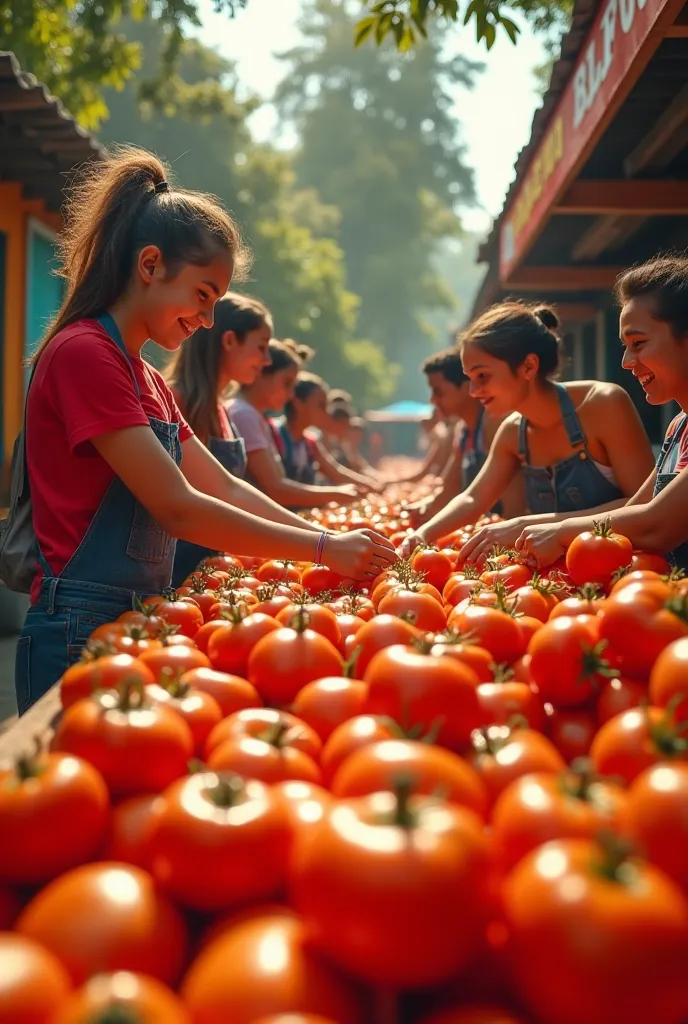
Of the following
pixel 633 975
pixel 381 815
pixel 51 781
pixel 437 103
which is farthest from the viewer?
pixel 437 103

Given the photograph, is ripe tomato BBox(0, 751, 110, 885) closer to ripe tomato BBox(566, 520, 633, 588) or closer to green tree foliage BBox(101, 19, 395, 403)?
ripe tomato BBox(566, 520, 633, 588)

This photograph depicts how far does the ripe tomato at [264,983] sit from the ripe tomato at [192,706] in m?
0.48

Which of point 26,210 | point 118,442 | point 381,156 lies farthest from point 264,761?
point 381,156

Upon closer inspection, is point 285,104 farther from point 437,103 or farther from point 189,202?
point 189,202

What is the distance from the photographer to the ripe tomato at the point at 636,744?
120 centimetres

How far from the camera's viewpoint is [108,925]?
1.00 meters

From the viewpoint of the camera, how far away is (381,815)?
97cm

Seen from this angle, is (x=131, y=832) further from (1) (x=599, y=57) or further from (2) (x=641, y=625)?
(1) (x=599, y=57)

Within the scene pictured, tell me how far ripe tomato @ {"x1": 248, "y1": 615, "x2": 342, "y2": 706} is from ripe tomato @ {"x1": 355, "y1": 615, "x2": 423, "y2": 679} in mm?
72

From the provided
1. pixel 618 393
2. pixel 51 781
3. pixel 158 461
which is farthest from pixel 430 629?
pixel 618 393

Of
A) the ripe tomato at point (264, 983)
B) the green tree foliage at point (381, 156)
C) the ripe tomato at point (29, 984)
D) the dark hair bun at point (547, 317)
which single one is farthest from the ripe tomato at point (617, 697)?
the green tree foliage at point (381, 156)

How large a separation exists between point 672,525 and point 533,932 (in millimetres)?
1843

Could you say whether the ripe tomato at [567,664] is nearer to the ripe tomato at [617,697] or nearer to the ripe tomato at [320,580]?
the ripe tomato at [617,697]

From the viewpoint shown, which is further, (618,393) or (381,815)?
(618,393)
